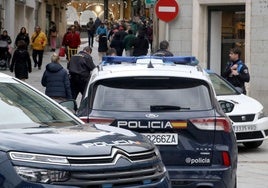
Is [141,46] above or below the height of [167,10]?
below

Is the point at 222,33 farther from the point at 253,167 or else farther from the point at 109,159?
the point at 109,159

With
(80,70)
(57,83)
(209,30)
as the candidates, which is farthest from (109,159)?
(209,30)

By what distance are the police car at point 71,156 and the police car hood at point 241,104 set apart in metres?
7.97

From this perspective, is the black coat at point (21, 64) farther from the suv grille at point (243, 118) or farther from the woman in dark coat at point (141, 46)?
the suv grille at point (243, 118)

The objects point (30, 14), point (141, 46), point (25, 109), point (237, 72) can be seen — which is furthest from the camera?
point (30, 14)

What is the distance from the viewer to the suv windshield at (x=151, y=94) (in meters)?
8.34

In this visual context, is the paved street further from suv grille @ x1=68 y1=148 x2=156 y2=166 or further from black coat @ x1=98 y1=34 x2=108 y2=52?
black coat @ x1=98 y1=34 x2=108 y2=52

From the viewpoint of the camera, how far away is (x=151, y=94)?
8398 mm

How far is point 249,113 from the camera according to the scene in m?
14.5

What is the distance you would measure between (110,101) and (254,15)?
12924 millimetres

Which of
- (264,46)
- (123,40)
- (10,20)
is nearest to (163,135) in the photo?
(264,46)

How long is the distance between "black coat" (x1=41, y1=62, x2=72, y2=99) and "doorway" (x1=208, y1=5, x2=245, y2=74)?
6688 millimetres

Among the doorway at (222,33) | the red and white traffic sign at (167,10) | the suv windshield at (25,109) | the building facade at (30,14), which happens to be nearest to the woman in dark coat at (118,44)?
the building facade at (30,14)

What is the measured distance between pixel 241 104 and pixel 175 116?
266 inches
